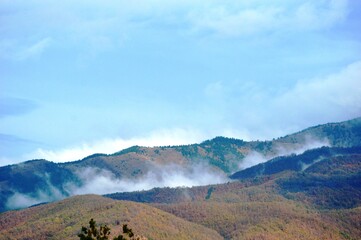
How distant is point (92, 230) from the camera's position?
92125 mm

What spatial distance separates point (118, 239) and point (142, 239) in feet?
14.6

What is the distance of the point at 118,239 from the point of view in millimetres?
91375

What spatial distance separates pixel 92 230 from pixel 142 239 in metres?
7.85

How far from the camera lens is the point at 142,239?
9419cm
